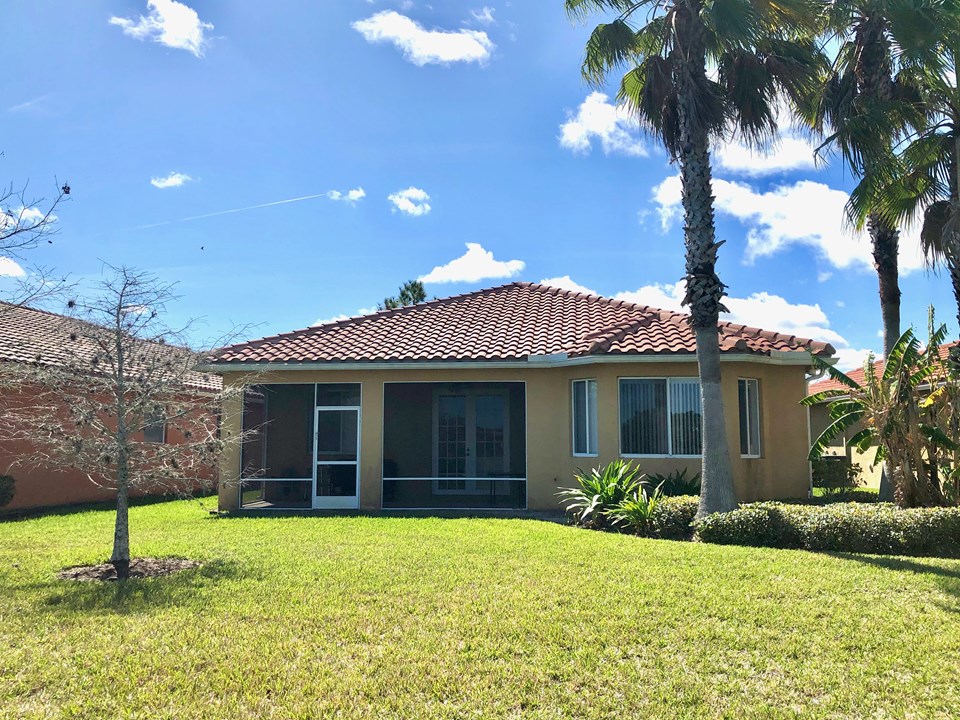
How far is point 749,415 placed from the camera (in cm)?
1463

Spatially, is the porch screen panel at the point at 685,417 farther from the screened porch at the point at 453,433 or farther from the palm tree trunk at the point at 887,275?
the screened porch at the point at 453,433

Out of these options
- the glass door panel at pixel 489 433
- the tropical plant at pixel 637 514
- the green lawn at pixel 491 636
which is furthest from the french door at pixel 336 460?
the tropical plant at pixel 637 514

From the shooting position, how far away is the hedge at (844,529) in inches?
364

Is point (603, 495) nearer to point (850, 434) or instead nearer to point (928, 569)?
point (928, 569)

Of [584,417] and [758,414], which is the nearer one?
[758,414]

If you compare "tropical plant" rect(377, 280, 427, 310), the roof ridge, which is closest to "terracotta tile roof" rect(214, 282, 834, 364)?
the roof ridge

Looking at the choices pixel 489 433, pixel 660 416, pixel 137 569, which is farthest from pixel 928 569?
pixel 489 433

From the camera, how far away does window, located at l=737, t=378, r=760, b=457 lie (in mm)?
14469

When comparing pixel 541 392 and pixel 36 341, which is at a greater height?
pixel 36 341

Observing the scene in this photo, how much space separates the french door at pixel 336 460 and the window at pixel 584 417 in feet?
15.7

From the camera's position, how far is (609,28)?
12.5m

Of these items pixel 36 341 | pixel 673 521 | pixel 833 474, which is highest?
pixel 36 341

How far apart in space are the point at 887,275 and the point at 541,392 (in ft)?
24.8

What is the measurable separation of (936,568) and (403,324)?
488 inches
